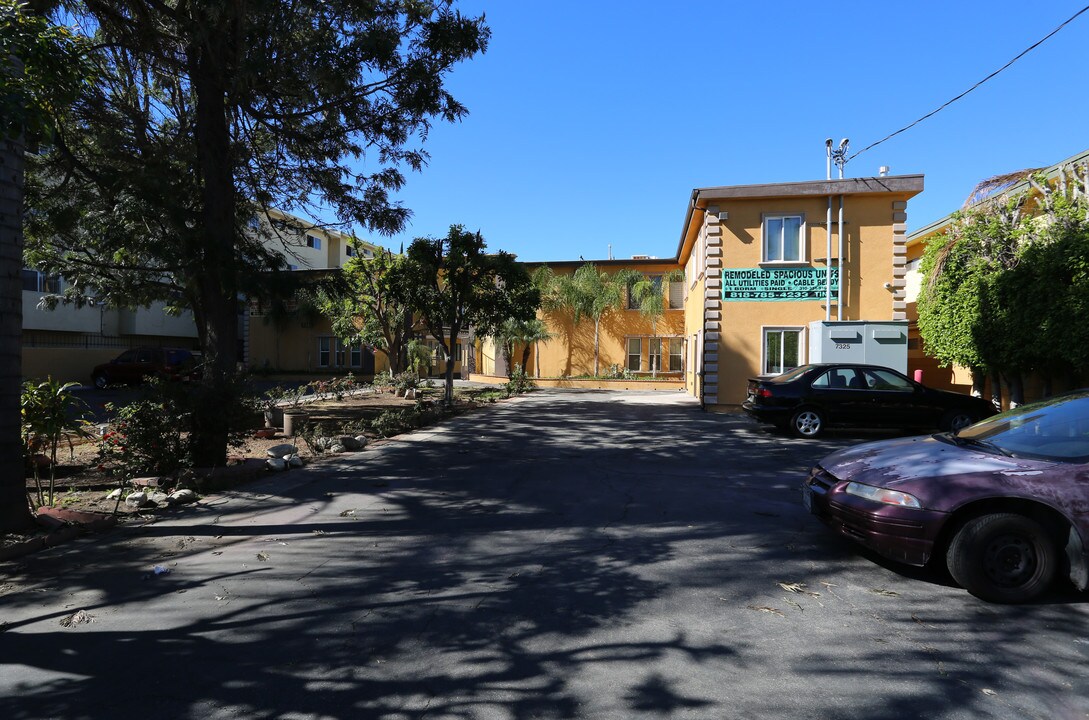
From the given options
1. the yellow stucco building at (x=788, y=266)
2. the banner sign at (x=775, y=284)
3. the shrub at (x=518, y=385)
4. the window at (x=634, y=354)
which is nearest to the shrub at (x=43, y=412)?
the yellow stucco building at (x=788, y=266)

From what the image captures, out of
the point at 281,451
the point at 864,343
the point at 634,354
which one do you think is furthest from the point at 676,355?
the point at 281,451

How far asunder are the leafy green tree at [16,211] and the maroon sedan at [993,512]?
22.3 ft

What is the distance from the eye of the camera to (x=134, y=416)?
24.7 ft

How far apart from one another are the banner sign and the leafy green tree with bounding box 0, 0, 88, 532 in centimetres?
1515

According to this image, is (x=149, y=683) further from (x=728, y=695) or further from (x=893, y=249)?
(x=893, y=249)

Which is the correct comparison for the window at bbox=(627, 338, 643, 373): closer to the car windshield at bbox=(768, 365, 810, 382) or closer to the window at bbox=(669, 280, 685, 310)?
the window at bbox=(669, 280, 685, 310)

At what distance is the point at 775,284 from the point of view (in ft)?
57.0

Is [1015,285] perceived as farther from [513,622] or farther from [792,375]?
[513,622]

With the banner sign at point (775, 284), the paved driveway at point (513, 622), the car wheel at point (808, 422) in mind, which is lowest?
the paved driveway at point (513, 622)

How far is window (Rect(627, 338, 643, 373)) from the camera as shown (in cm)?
3200

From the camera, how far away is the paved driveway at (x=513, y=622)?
309 centimetres

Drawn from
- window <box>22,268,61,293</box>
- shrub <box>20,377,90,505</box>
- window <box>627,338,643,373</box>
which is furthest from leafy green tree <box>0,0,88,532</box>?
window <box>627,338,643,373</box>

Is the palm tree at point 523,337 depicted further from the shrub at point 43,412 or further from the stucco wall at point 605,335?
the shrub at point 43,412

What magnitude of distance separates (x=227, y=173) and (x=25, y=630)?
7746 mm
